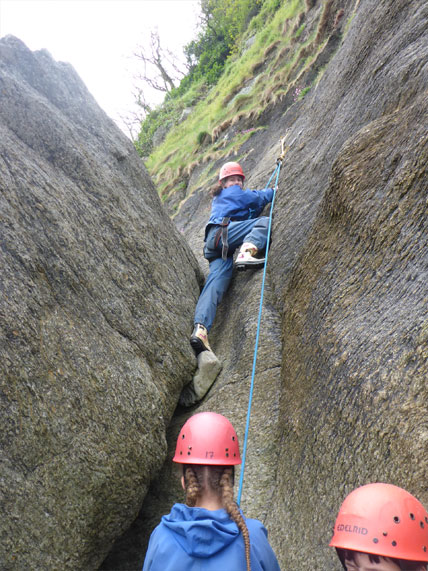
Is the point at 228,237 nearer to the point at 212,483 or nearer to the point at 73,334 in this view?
the point at 73,334

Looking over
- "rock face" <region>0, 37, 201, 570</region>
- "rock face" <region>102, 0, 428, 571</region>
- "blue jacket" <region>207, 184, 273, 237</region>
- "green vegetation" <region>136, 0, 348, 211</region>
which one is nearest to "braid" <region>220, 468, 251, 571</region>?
"rock face" <region>102, 0, 428, 571</region>

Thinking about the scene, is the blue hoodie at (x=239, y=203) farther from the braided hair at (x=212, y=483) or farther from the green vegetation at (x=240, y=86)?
the green vegetation at (x=240, y=86)

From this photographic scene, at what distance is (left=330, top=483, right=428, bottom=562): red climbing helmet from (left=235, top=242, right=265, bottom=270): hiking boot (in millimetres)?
4394

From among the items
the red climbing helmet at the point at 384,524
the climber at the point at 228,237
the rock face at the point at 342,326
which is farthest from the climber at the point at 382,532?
the climber at the point at 228,237

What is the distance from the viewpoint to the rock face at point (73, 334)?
3.65 meters

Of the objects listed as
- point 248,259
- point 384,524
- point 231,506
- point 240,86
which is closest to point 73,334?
point 231,506

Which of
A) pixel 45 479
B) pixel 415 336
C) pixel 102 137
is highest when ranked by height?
pixel 102 137

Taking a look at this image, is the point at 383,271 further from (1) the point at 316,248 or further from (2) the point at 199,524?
(2) the point at 199,524

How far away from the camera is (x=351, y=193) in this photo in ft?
14.5

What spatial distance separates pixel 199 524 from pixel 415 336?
1839mm

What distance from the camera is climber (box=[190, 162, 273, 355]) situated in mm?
6461

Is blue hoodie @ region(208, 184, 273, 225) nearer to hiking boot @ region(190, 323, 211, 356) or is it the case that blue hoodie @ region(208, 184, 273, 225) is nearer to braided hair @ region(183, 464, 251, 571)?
hiking boot @ region(190, 323, 211, 356)

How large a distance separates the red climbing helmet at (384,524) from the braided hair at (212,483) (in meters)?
0.61

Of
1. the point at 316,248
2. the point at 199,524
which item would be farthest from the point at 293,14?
the point at 199,524
